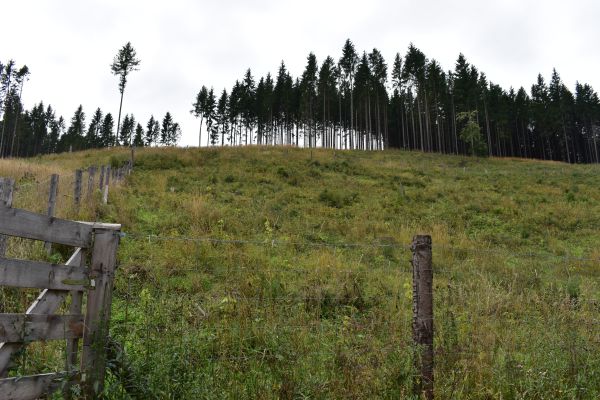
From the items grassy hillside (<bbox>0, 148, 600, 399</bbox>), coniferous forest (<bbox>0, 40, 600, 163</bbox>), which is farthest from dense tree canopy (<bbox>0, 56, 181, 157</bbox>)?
grassy hillside (<bbox>0, 148, 600, 399</bbox>)

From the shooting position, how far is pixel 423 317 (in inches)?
139

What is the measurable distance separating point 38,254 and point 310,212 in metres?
9.16

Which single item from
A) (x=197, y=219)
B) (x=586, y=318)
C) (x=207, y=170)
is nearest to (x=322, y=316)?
(x=586, y=318)

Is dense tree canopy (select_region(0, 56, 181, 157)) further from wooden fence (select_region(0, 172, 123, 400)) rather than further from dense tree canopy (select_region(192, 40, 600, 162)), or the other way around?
wooden fence (select_region(0, 172, 123, 400))

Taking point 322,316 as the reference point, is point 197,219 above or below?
above

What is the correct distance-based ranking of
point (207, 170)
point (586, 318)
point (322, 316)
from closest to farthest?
point (586, 318), point (322, 316), point (207, 170)

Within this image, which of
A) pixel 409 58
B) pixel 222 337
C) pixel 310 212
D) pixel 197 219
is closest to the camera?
pixel 222 337

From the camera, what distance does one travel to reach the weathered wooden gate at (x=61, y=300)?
2627 millimetres

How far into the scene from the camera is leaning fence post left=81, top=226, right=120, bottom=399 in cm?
302

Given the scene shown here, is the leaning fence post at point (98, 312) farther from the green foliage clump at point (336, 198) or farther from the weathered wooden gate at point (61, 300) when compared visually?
the green foliage clump at point (336, 198)

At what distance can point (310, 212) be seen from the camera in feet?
47.2

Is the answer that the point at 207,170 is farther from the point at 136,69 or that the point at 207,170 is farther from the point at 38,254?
the point at 136,69

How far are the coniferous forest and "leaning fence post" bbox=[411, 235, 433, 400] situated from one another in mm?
50145

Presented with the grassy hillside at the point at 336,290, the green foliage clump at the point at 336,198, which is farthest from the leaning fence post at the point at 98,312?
the green foliage clump at the point at 336,198
